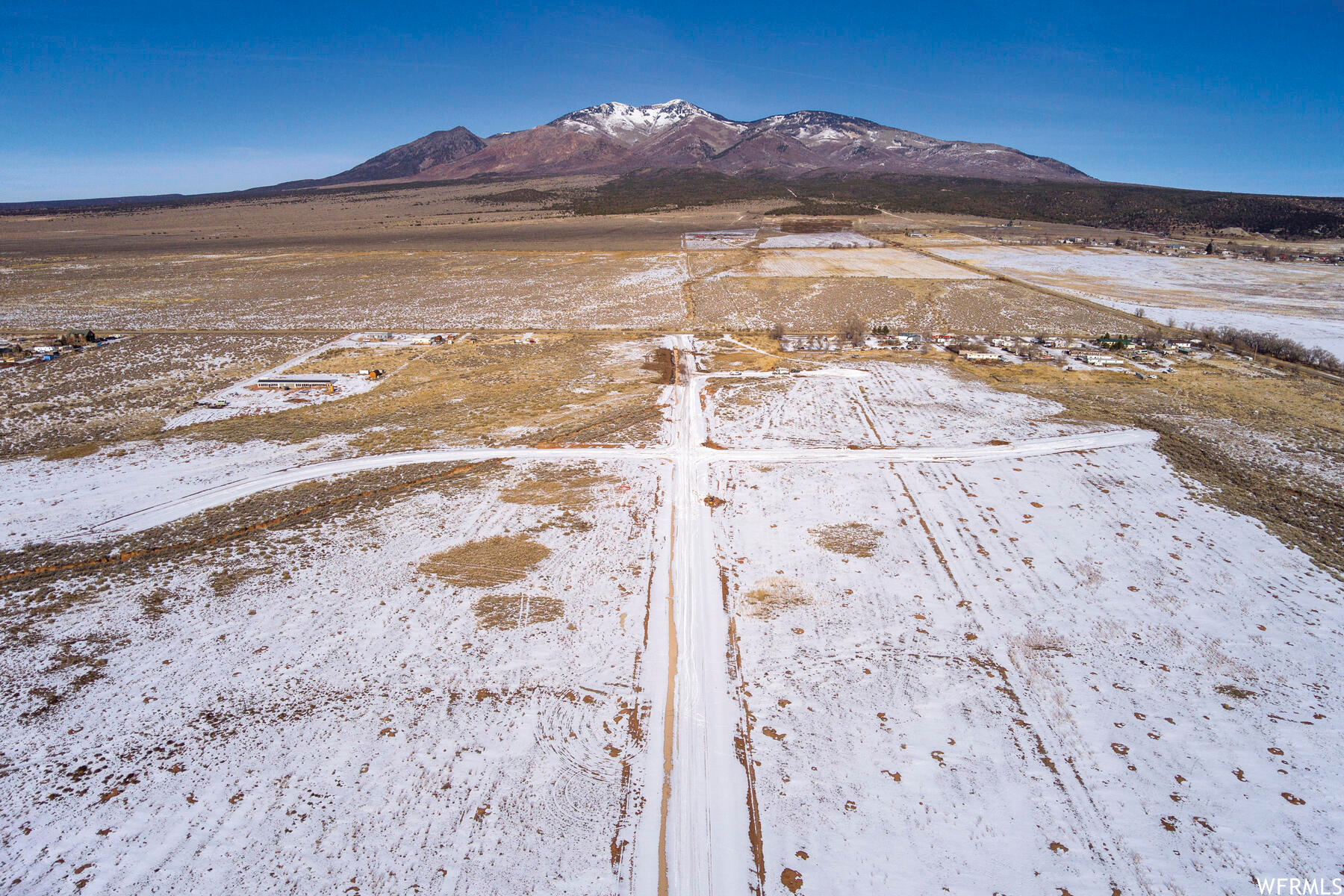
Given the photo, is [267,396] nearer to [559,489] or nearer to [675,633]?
[559,489]

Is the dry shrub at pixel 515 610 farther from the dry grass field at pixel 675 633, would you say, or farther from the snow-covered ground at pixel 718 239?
the snow-covered ground at pixel 718 239

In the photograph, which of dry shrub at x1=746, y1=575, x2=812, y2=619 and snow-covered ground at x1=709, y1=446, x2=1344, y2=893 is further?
dry shrub at x1=746, y1=575, x2=812, y2=619

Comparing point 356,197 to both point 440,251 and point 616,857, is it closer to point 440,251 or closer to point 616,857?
point 440,251

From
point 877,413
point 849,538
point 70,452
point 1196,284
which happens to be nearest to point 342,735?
point 849,538

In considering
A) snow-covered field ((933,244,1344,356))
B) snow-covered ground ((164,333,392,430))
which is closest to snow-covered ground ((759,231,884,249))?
snow-covered field ((933,244,1344,356))

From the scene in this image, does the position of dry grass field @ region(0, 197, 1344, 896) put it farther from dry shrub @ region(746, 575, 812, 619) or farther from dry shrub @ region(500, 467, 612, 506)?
Result: dry shrub @ region(500, 467, 612, 506)

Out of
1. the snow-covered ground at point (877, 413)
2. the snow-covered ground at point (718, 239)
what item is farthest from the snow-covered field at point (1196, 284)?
the snow-covered ground at point (718, 239)

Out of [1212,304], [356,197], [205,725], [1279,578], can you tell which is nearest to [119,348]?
[205,725]
